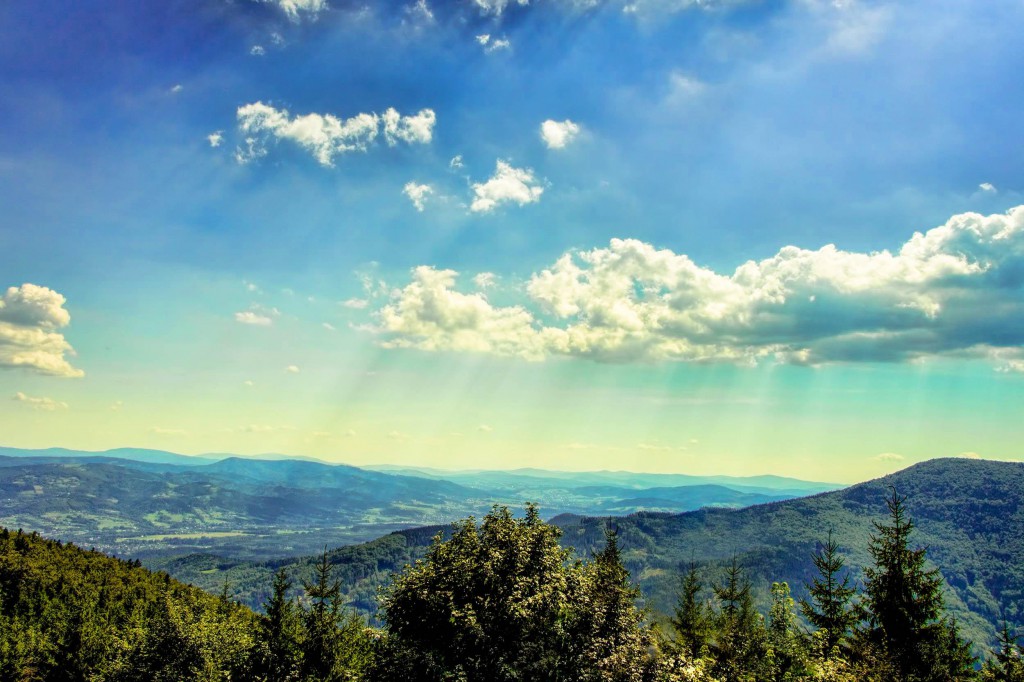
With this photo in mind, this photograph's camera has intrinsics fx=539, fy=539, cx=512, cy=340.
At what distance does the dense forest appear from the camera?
2261cm

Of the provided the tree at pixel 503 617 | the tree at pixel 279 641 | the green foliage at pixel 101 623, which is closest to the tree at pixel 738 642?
the tree at pixel 503 617

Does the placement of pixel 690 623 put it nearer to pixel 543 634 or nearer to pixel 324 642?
pixel 324 642

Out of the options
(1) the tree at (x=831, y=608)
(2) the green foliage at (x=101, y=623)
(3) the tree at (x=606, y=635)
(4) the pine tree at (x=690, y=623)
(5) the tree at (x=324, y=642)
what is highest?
(3) the tree at (x=606, y=635)

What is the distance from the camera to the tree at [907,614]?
31.3m

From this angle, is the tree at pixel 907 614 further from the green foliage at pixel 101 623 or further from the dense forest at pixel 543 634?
the green foliage at pixel 101 623

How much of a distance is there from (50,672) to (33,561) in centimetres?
4101

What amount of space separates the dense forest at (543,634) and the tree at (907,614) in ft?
0.29

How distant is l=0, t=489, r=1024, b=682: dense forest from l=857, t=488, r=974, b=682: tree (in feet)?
0.29

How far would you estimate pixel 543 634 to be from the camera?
23344mm

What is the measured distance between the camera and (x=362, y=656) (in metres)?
55.1

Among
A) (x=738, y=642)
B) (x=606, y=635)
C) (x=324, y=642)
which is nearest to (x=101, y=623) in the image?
(x=324, y=642)

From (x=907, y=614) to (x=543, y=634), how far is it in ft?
82.8

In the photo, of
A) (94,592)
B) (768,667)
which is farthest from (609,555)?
(94,592)

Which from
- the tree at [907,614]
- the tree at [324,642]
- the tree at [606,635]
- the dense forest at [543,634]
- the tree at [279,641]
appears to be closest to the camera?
the tree at [606,635]
